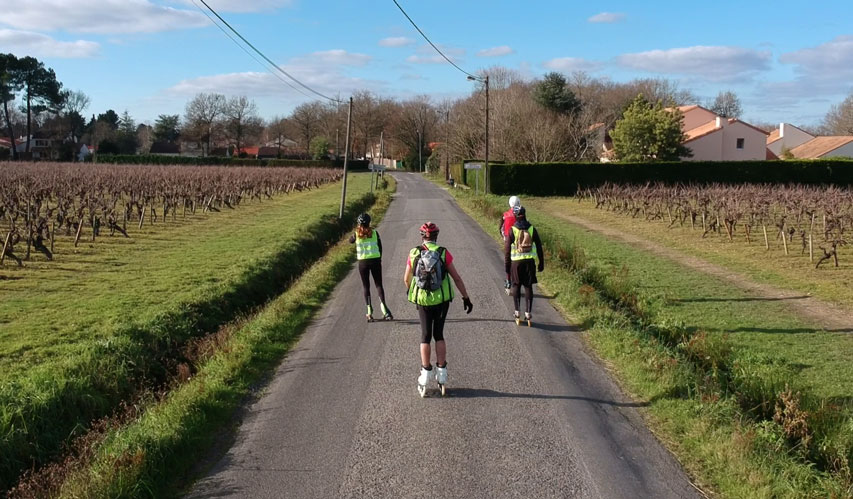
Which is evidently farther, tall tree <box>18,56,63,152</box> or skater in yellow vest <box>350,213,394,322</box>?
tall tree <box>18,56,63,152</box>

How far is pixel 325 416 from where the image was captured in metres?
6.24

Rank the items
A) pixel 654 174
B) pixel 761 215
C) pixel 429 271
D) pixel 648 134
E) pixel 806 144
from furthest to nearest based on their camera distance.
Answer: pixel 806 144
pixel 648 134
pixel 654 174
pixel 761 215
pixel 429 271

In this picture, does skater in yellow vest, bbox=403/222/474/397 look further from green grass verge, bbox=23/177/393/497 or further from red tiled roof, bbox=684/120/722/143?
red tiled roof, bbox=684/120/722/143

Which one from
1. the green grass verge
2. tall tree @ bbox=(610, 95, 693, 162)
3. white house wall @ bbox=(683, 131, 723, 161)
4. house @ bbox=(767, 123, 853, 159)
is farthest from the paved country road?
house @ bbox=(767, 123, 853, 159)

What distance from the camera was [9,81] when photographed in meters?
86.2

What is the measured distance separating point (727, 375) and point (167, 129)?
A: 412 ft

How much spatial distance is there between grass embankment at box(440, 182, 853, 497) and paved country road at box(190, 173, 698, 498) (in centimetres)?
32

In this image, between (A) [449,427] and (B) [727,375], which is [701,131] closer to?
(B) [727,375]

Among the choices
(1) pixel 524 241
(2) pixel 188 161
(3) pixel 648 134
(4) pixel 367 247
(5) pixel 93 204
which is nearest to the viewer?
(1) pixel 524 241

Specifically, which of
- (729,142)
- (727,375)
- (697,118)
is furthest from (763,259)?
(697,118)

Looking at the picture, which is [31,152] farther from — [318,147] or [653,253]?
[653,253]

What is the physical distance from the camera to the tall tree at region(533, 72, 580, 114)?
59438mm

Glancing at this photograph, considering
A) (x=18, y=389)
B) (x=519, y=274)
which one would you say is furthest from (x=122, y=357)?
(x=519, y=274)

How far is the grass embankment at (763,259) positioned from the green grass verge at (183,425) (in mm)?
10231
